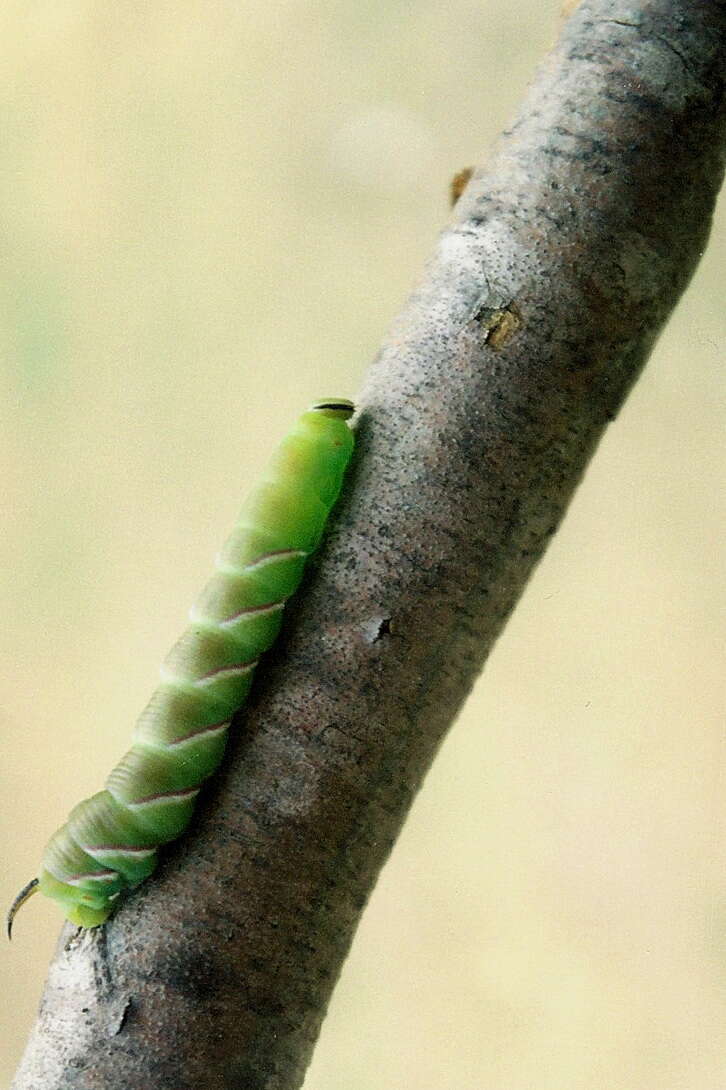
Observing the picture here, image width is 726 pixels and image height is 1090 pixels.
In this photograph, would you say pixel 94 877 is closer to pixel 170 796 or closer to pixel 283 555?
pixel 170 796

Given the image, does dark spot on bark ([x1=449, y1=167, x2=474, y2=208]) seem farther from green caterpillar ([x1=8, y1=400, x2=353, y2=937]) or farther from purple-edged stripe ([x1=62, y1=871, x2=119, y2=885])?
purple-edged stripe ([x1=62, y1=871, x2=119, y2=885])

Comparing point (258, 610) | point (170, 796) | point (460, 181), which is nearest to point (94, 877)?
point (170, 796)

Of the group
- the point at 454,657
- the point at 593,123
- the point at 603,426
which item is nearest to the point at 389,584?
the point at 454,657

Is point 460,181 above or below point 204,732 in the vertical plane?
above

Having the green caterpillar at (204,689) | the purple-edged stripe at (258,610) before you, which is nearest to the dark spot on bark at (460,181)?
the green caterpillar at (204,689)

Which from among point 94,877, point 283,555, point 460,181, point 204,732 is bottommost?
point 94,877

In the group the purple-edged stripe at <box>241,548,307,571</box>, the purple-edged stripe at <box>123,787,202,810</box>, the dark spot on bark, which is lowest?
the purple-edged stripe at <box>123,787,202,810</box>

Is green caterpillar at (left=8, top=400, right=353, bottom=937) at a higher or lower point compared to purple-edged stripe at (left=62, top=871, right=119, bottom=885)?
higher

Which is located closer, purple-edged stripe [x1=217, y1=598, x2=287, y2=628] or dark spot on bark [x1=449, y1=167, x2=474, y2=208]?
purple-edged stripe [x1=217, y1=598, x2=287, y2=628]

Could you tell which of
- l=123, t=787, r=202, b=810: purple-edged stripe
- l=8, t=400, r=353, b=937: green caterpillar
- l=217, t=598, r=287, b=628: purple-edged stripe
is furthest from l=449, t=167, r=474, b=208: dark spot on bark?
l=123, t=787, r=202, b=810: purple-edged stripe
